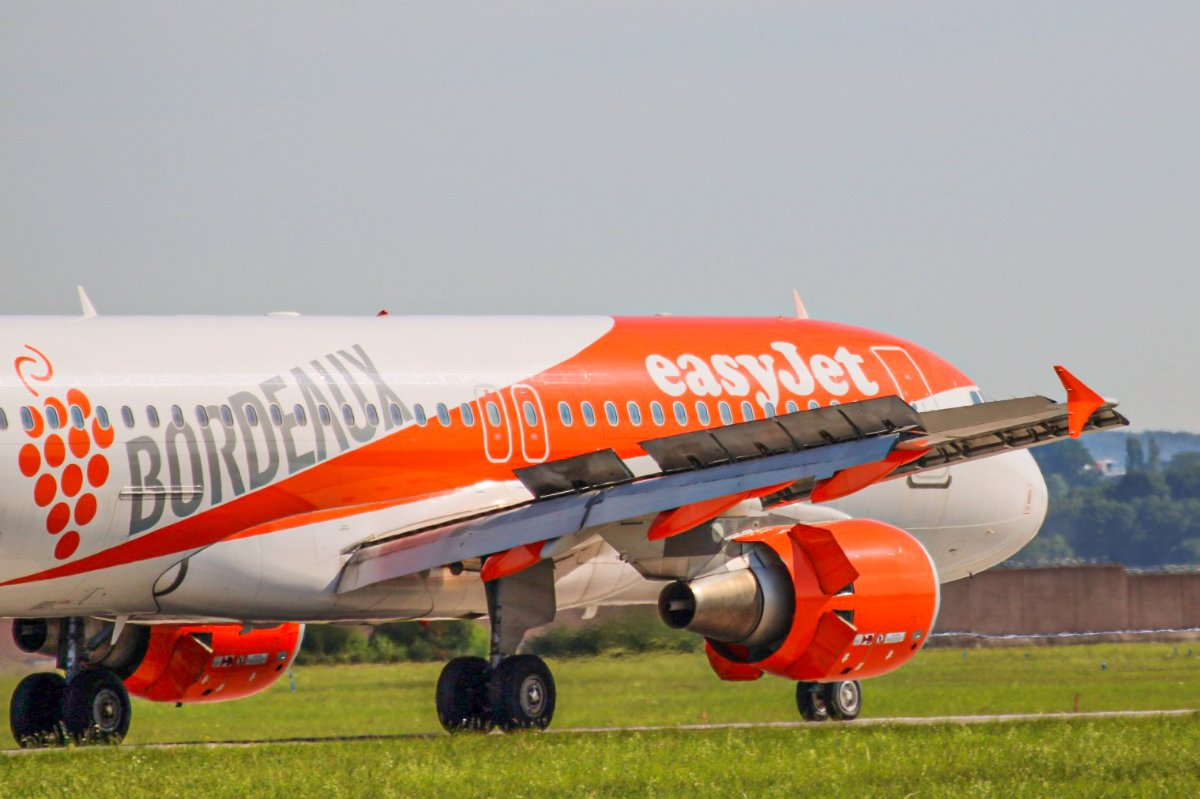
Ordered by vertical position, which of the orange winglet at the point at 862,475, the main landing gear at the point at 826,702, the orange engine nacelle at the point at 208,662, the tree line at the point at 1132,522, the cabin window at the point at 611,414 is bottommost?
the main landing gear at the point at 826,702

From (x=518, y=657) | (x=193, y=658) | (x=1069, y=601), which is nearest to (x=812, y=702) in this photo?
(x=518, y=657)

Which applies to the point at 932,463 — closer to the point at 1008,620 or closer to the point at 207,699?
the point at 207,699

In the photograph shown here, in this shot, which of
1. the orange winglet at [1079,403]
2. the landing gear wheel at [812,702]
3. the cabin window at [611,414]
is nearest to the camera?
the orange winglet at [1079,403]

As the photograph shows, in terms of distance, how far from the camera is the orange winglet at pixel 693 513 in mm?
24500

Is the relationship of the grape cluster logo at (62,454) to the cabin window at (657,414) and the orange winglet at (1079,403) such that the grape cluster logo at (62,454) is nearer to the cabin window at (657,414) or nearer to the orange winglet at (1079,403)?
the cabin window at (657,414)

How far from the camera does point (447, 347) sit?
2864cm

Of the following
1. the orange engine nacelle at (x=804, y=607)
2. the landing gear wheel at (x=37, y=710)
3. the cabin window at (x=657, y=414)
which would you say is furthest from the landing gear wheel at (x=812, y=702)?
the landing gear wheel at (x=37, y=710)

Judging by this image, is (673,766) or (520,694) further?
(520,694)

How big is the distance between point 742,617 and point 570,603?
4.15m

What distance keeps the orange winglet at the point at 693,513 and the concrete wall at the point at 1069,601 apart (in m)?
26.0

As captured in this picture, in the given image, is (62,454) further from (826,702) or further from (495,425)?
(826,702)

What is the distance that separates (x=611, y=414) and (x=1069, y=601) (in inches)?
1010

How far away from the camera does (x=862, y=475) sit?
962 inches

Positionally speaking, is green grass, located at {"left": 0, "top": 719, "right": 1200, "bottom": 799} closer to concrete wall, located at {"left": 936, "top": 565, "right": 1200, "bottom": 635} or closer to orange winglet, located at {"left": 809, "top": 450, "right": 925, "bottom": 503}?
orange winglet, located at {"left": 809, "top": 450, "right": 925, "bottom": 503}
